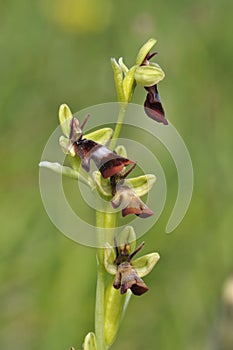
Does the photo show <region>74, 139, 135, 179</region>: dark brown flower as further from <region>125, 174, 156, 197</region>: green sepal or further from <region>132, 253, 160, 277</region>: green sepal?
<region>132, 253, 160, 277</region>: green sepal

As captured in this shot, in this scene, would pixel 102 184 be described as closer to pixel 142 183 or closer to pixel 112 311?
pixel 142 183

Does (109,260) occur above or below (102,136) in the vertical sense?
below

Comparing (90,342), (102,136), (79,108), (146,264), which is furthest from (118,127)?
(79,108)

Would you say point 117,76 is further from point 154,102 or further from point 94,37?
point 94,37

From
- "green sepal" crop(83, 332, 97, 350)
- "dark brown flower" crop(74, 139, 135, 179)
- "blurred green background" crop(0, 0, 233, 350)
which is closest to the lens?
"dark brown flower" crop(74, 139, 135, 179)

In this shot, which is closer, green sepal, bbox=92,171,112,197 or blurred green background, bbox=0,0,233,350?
green sepal, bbox=92,171,112,197

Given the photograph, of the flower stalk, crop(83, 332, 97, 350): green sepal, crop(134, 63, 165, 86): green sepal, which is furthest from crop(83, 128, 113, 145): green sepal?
crop(83, 332, 97, 350): green sepal

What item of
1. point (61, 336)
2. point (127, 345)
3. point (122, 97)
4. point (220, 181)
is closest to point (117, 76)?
point (122, 97)
